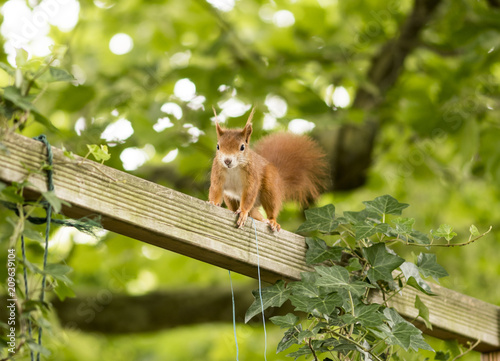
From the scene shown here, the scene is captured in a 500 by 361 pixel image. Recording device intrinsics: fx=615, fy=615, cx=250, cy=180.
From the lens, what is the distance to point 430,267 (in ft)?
4.22

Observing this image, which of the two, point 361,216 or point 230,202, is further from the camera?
point 230,202

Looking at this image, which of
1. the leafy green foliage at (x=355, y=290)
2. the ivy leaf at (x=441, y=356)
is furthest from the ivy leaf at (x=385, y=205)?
the ivy leaf at (x=441, y=356)

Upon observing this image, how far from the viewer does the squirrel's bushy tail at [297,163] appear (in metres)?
1.80

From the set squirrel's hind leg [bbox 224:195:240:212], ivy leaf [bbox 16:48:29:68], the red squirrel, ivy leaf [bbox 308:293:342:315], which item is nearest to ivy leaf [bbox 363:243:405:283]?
ivy leaf [bbox 308:293:342:315]

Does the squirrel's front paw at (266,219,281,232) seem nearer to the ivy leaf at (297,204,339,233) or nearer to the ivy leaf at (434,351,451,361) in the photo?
the ivy leaf at (297,204,339,233)

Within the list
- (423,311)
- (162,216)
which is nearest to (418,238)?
(423,311)

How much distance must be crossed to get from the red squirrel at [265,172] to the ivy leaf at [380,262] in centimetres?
30

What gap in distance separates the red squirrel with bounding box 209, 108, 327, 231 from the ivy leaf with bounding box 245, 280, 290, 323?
0.28 m

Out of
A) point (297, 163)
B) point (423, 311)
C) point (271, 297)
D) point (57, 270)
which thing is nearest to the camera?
point (57, 270)

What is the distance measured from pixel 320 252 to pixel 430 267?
242 millimetres

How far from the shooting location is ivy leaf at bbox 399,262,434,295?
4.10ft

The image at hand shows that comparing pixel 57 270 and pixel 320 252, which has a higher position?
pixel 57 270

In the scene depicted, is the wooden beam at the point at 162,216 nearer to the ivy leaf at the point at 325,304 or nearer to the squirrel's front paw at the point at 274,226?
the squirrel's front paw at the point at 274,226

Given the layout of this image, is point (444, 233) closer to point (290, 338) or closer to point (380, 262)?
→ point (380, 262)
